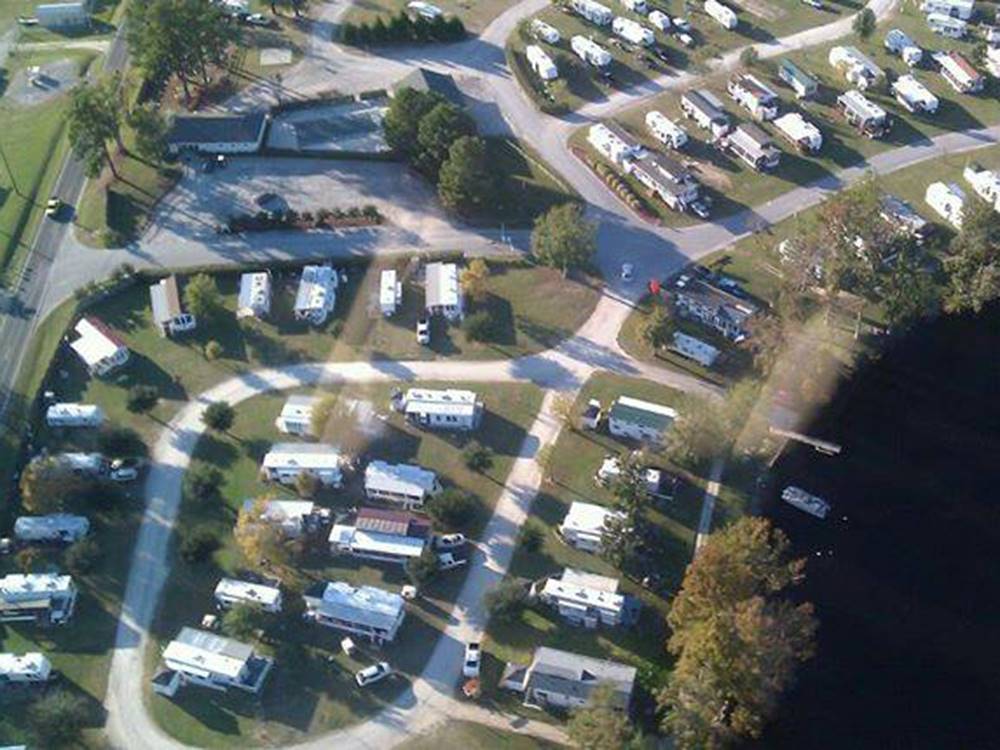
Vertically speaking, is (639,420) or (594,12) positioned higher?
(594,12)

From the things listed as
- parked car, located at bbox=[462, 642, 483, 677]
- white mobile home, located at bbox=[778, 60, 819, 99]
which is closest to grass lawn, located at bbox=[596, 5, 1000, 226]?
white mobile home, located at bbox=[778, 60, 819, 99]

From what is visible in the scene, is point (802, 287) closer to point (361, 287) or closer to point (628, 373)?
point (628, 373)

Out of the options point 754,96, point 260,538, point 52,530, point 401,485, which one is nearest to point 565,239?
point 401,485

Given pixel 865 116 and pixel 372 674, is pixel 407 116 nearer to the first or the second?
pixel 865 116

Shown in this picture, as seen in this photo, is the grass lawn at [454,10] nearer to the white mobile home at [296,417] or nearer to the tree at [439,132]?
the tree at [439,132]

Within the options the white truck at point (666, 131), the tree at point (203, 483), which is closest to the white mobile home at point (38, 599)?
the tree at point (203, 483)

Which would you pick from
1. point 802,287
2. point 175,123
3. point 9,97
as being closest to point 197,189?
point 175,123
